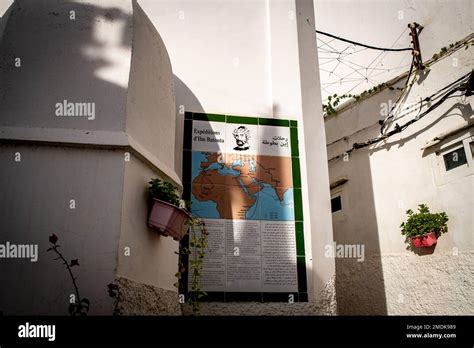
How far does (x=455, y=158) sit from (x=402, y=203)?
4.45ft

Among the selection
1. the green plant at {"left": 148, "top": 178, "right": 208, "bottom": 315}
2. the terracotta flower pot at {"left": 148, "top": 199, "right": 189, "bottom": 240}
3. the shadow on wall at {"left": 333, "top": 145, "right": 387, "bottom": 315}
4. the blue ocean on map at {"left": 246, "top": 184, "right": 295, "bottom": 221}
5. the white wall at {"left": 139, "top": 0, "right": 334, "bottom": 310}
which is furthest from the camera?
the shadow on wall at {"left": 333, "top": 145, "right": 387, "bottom": 315}

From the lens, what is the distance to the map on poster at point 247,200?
484cm

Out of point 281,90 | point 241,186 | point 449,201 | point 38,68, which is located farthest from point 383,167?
point 38,68

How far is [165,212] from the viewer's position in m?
3.73

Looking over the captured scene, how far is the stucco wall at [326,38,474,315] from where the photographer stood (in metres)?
6.57

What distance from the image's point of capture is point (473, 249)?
6.32 metres

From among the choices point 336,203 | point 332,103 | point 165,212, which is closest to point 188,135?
point 165,212

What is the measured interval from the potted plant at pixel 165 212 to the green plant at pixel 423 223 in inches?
184

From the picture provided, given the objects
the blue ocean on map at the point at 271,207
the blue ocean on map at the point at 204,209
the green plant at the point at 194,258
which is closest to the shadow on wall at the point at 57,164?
the green plant at the point at 194,258

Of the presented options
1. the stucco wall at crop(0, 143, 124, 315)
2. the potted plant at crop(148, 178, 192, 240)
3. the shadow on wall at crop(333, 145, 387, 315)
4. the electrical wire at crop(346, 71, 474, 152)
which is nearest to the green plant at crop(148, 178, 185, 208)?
the potted plant at crop(148, 178, 192, 240)

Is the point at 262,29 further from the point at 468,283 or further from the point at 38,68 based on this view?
the point at 468,283

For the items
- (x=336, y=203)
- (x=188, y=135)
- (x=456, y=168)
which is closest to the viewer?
(x=188, y=135)

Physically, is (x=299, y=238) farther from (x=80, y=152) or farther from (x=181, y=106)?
(x=80, y=152)

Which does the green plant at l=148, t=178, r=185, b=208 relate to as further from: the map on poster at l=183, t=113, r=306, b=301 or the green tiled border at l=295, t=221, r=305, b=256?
the green tiled border at l=295, t=221, r=305, b=256
